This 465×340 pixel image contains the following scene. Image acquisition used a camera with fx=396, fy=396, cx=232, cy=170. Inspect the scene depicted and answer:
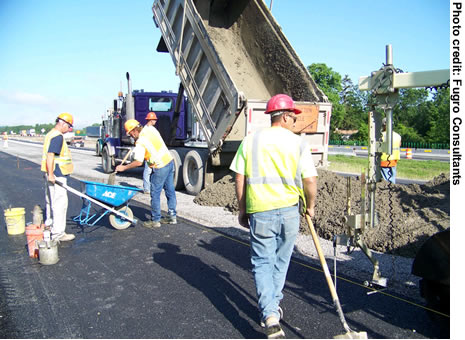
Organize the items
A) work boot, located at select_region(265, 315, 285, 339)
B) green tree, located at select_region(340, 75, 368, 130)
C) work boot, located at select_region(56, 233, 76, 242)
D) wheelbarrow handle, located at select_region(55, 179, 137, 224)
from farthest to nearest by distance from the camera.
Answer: green tree, located at select_region(340, 75, 368, 130) < work boot, located at select_region(56, 233, 76, 242) < wheelbarrow handle, located at select_region(55, 179, 137, 224) < work boot, located at select_region(265, 315, 285, 339)

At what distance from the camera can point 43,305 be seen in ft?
12.4

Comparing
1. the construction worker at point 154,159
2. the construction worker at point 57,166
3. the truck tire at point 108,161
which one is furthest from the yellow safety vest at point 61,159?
the truck tire at point 108,161

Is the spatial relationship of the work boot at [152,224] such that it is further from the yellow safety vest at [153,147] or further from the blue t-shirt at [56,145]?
the blue t-shirt at [56,145]

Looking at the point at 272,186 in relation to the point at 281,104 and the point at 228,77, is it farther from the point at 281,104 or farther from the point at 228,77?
the point at 228,77

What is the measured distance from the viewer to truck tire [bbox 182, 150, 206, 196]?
31.1 ft

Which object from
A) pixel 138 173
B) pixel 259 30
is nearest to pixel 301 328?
pixel 259 30

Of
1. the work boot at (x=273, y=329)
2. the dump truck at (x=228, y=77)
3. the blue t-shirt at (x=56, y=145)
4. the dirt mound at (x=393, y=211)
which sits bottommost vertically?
the work boot at (x=273, y=329)

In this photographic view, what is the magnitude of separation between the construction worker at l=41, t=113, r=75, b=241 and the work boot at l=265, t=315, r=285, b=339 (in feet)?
12.4

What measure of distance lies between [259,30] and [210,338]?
801 centimetres

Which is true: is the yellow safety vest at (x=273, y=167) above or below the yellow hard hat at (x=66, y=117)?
below

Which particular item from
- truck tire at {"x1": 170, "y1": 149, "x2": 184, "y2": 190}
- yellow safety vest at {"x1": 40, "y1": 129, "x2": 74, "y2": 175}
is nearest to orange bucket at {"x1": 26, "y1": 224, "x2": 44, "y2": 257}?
yellow safety vest at {"x1": 40, "y1": 129, "x2": 74, "y2": 175}

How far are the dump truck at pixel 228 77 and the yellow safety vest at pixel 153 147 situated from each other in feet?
6.67

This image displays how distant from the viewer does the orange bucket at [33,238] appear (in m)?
5.17

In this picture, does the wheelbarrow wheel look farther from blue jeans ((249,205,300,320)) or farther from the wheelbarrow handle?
blue jeans ((249,205,300,320))
